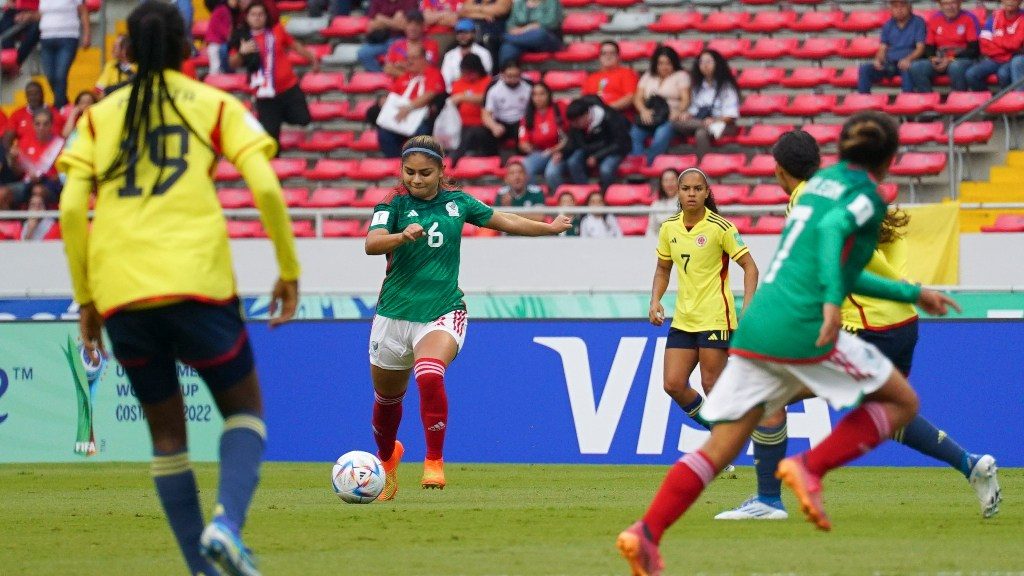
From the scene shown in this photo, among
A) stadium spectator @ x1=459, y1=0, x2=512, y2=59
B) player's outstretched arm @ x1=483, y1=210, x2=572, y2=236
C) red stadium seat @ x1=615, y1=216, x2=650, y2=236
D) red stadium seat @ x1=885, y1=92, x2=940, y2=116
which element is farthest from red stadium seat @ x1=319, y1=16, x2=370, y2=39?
player's outstretched arm @ x1=483, y1=210, x2=572, y2=236

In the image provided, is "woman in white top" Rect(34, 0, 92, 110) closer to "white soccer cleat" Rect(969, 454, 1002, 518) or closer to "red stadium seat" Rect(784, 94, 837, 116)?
"red stadium seat" Rect(784, 94, 837, 116)

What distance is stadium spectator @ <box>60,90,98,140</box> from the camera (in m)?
19.5

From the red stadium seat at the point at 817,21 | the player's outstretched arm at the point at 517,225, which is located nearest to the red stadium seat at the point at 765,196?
the red stadium seat at the point at 817,21

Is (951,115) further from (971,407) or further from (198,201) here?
(198,201)

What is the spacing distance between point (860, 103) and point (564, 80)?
376 centimetres

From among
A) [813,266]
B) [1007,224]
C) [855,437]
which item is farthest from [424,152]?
[1007,224]

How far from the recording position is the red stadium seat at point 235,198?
20219 millimetres

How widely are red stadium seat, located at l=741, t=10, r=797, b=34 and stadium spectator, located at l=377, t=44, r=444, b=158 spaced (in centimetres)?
415

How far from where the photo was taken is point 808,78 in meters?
20.0

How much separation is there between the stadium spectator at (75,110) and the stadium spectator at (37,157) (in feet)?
0.48

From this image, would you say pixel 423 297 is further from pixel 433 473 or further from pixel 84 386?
pixel 84 386

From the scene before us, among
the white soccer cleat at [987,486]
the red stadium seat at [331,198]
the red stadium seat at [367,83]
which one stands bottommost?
the red stadium seat at [331,198]

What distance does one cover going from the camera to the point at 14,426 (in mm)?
14578

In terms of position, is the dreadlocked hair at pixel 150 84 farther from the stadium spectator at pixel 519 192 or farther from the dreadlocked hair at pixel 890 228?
the stadium spectator at pixel 519 192
